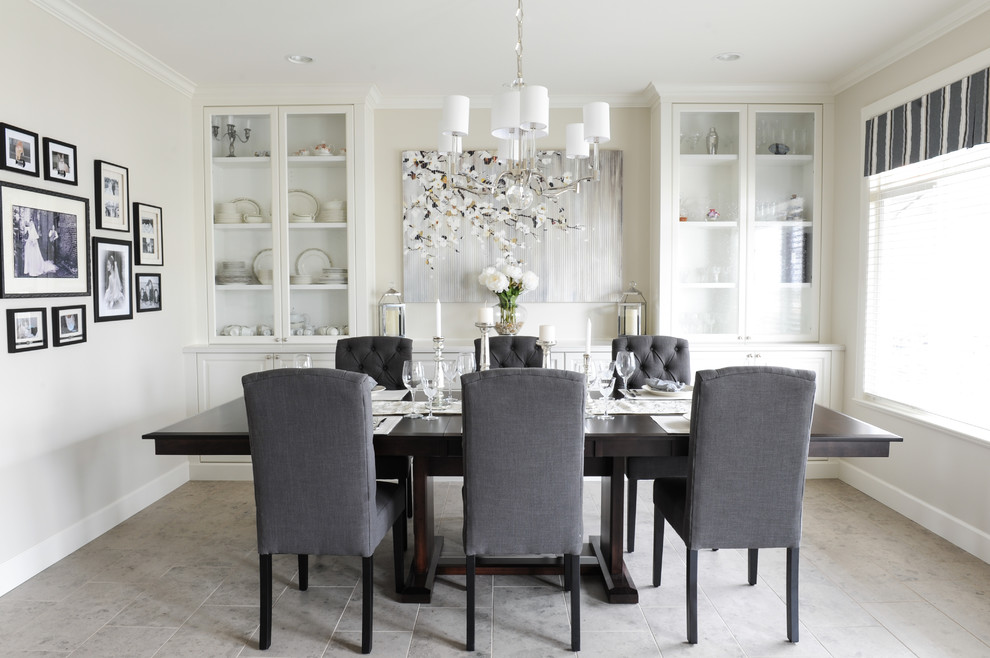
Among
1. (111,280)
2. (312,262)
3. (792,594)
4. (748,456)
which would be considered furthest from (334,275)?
(792,594)

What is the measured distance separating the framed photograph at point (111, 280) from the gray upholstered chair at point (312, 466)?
1.73 meters

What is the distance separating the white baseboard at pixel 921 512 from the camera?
3.06 metres

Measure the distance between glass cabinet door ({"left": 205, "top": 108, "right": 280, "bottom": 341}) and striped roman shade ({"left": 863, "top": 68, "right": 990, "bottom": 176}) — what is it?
151 inches

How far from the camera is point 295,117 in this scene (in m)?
4.40

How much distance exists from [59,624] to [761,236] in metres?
Result: 4.41

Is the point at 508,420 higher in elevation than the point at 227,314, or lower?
lower

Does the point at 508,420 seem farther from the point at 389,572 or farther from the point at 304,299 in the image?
the point at 304,299

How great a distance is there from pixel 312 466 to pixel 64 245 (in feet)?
6.29

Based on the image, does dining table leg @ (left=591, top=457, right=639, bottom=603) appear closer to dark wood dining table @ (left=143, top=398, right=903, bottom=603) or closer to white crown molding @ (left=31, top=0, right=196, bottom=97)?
dark wood dining table @ (left=143, top=398, right=903, bottom=603)

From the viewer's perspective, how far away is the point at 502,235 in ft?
15.1

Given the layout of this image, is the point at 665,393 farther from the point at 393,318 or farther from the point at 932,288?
the point at 393,318

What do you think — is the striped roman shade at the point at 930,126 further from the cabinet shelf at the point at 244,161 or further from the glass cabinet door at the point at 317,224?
the cabinet shelf at the point at 244,161

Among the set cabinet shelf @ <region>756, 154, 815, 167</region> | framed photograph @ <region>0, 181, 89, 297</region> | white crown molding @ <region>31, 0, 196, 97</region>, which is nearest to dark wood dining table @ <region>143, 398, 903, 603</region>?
framed photograph @ <region>0, 181, 89, 297</region>

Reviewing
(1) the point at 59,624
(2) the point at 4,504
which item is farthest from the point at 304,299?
(1) the point at 59,624
